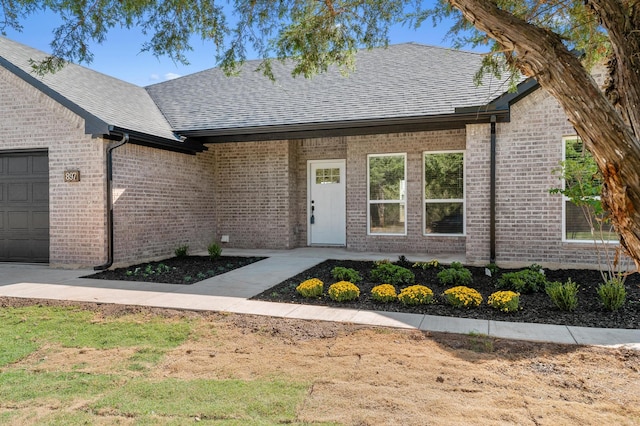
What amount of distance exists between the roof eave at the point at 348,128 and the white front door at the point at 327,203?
6.97ft

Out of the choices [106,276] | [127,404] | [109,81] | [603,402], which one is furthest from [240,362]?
[109,81]

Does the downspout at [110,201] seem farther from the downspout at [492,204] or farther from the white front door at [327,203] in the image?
the downspout at [492,204]

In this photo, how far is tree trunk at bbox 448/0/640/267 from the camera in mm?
2098

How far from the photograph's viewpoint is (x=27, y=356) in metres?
4.41

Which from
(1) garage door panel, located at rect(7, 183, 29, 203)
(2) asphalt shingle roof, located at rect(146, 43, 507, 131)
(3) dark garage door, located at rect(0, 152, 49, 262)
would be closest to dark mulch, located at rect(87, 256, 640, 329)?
(3) dark garage door, located at rect(0, 152, 49, 262)


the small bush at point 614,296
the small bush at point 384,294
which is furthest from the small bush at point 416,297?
the small bush at point 614,296

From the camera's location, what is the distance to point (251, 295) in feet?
22.9

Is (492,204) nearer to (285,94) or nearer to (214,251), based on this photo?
(214,251)

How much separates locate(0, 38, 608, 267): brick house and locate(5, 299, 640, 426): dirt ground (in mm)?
5418

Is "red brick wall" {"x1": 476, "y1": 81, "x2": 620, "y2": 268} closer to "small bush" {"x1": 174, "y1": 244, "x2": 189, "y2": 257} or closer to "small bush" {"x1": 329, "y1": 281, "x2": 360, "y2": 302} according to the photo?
"small bush" {"x1": 329, "y1": 281, "x2": 360, "y2": 302}

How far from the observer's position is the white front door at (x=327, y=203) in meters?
13.1

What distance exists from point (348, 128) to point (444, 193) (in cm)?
300

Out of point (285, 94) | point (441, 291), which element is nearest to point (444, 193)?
point (441, 291)

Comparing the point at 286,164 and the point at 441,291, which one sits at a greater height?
the point at 286,164
